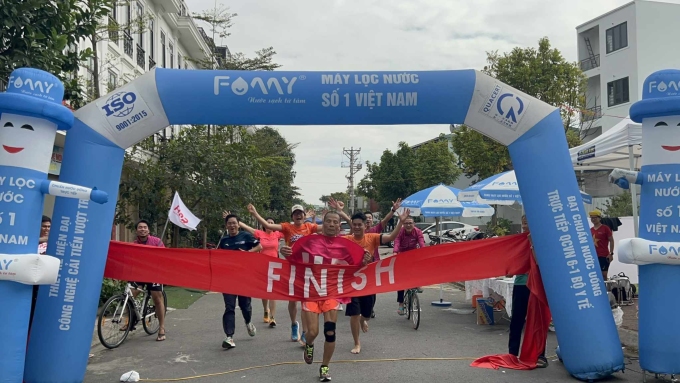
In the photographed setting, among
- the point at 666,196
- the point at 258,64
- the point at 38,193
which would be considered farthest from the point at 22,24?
the point at 258,64

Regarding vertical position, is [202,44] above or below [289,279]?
above

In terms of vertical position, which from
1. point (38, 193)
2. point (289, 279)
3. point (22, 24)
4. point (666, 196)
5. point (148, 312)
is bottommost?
point (148, 312)

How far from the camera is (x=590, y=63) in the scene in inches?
1460

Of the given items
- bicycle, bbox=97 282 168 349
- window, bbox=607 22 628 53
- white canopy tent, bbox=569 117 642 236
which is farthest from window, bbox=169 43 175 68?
window, bbox=607 22 628 53

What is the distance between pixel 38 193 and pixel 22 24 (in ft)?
9.14

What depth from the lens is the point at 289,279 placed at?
7184 mm

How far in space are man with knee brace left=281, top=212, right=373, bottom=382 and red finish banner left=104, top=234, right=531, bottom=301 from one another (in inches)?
3.4

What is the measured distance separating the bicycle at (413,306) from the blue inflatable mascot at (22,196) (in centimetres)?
603

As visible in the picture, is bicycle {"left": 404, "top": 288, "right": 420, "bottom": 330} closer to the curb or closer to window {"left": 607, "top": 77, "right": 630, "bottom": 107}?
the curb

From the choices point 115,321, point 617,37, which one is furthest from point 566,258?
point 617,37

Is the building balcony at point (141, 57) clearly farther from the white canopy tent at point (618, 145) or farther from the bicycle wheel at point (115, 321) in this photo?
the white canopy tent at point (618, 145)

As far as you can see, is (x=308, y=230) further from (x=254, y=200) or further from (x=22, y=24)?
(x=254, y=200)

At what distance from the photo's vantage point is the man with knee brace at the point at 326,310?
6742 millimetres

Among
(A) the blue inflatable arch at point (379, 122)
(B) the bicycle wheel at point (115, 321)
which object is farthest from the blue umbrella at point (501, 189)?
(B) the bicycle wheel at point (115, 321)
